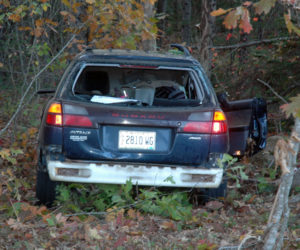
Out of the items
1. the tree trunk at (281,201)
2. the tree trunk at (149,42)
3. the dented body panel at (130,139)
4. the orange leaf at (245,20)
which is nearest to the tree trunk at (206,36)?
the tree trunk at (149,42)

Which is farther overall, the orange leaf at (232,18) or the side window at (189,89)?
the side window at (189,89)

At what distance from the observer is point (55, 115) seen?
5211mm

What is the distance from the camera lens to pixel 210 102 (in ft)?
18.1

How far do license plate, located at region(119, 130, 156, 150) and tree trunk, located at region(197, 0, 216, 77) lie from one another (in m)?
7.86

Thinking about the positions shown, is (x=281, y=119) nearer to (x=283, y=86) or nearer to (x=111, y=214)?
(x=283, y=86)

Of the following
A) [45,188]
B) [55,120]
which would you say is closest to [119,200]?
Result: [45,188]

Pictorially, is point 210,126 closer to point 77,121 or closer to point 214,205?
point 214,205

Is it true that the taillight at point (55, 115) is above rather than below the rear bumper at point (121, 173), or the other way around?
above

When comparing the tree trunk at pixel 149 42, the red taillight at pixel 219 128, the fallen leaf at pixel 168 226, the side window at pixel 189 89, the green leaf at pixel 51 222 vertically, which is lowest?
the fallen leaf at pixel 168 226

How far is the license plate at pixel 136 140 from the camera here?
523cm

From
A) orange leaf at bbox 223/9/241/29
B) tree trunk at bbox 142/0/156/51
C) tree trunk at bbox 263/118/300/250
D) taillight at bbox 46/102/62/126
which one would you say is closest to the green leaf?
taillight at bbox 46/102/62/126

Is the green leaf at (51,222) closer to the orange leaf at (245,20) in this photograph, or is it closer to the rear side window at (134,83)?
the rear side window at (134,83)

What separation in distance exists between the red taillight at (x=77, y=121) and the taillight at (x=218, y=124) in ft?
4.28

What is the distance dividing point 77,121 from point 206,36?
9.84 metres
